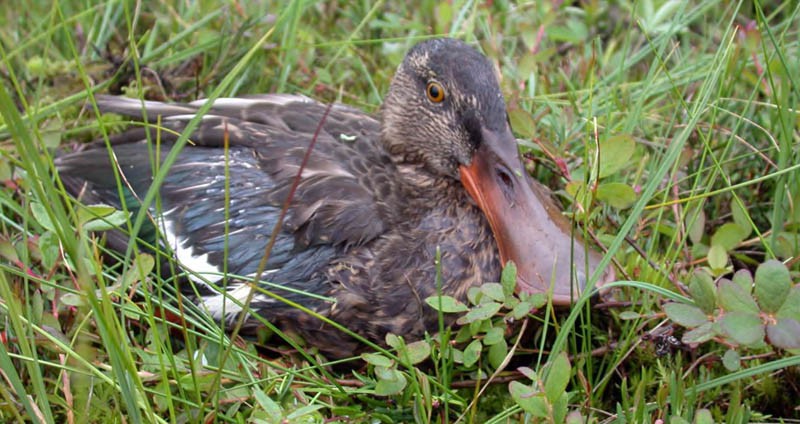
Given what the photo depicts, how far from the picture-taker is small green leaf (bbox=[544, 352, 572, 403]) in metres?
1.78

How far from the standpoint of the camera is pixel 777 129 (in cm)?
274

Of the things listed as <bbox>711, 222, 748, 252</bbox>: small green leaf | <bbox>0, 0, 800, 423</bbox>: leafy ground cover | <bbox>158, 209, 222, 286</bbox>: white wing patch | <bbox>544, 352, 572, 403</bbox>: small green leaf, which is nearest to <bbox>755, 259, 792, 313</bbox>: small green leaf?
<bbox>0, 0, 800, 423</bbox>: leafy ground cover

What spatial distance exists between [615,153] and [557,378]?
763mm

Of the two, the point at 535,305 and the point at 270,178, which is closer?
the point at 535,305

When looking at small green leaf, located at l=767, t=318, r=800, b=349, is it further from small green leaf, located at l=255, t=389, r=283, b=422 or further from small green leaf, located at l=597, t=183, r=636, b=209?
small green leaf, located at l=255, t=389, r=283, b=422

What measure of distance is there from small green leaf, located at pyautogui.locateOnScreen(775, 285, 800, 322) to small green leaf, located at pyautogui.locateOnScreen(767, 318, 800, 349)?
22 mm

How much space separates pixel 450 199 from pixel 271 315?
64 centimetres

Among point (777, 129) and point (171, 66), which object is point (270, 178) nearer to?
point (171, 66)

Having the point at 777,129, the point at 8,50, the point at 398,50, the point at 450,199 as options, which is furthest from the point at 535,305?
the point at 8,50

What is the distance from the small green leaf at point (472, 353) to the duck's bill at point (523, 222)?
21 centimetres

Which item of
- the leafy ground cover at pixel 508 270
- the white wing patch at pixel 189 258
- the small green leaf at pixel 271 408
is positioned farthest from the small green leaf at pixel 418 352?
the white wing patch at pixel 189 258

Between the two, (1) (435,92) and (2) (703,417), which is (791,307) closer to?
(2) (703,417)

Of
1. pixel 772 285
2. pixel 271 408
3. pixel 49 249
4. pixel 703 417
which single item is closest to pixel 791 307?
pixel 772 285

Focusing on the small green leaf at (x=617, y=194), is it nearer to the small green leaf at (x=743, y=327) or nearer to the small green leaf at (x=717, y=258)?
the small green leaf at (x=717, y=258)
